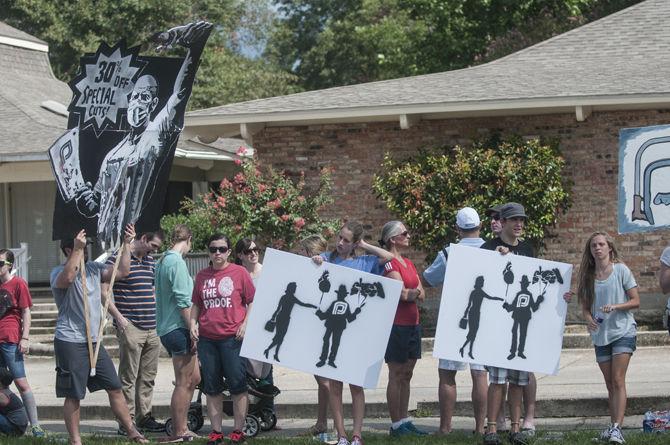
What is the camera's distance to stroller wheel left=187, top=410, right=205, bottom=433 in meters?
10.6

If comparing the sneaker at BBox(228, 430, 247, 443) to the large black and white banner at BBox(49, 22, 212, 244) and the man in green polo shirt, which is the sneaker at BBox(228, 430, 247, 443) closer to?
the man in green polo shirt

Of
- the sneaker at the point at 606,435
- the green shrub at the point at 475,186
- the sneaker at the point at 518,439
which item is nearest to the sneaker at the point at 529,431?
the sneaker at the point at 518,439

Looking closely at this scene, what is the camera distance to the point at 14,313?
1077 centimetres

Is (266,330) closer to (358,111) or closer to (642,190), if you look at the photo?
(642,190)

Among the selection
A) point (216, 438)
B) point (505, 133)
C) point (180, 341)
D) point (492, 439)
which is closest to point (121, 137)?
point (180, 341)

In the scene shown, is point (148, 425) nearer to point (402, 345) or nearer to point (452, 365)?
point (402, 345)

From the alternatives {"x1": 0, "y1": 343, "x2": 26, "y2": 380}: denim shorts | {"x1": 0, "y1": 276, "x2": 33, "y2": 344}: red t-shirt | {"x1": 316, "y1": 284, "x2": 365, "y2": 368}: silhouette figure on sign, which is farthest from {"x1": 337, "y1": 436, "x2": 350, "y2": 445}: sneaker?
{"x1": 0, "y1": 276, "x2": 33, "y2": 344}: red t-shirt

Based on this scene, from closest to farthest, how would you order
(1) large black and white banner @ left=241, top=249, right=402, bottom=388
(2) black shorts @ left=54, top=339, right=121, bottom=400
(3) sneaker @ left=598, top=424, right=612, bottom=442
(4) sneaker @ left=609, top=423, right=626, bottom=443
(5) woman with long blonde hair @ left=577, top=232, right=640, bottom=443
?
(4) sneaker @ left=609, top=423, right=626, bottom=443 → (3) sneaker @ left=598, top=424, right=612, bottom=442 → (5) woman with long blonde hair @ left=577, top=232, right=640, bottom=443 → (1) large black and white banner @ left=241, top=249, right=402, bottom=388 → (2) black shorts @ left=54, top=339, right=121, bottom=400

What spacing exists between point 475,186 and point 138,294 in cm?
676

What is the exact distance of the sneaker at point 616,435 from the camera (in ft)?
27.9

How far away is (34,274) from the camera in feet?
76.3

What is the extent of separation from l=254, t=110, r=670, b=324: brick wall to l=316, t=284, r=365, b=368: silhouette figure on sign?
24.9 feet

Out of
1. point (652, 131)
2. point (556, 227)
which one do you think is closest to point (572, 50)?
point (556, 227)

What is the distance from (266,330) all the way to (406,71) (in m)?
22.3
